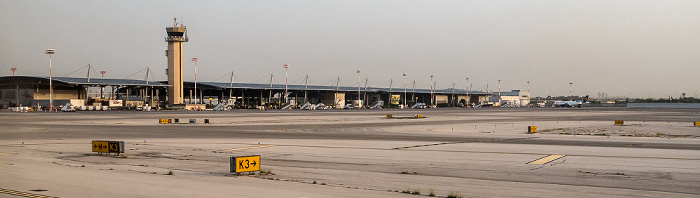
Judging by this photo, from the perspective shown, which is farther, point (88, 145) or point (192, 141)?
point (192, 141)

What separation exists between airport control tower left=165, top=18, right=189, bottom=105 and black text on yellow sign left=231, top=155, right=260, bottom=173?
141362 millimetres

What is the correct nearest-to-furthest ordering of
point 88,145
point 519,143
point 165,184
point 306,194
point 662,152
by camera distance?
point 306,194 → point 165,184 → point 662,152 → point 88,145 → point 519,143

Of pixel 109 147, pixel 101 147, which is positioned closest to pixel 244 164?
pixel 109 147

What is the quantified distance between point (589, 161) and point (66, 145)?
3009 cm

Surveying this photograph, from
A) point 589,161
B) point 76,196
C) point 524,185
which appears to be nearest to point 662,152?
point 589,161

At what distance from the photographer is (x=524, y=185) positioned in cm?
1923

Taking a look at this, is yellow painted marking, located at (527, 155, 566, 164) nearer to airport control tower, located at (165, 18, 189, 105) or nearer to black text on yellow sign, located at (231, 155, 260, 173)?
black text on yellow sign, located at (231, 155, 260, 173)

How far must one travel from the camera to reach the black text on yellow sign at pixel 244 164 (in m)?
21.2

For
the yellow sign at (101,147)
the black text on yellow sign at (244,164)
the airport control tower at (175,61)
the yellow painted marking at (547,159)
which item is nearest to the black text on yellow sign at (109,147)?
the yellow sign at (101,147)

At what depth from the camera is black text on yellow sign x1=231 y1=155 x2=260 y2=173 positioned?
21.2 metres

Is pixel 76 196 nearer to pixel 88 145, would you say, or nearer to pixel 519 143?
→ pixel 88 145

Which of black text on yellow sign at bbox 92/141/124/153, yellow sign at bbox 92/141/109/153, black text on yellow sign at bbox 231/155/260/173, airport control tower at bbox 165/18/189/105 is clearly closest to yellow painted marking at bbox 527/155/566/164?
black text on yellow sign at bbox 231/155/260/173

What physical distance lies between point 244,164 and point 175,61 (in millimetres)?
142688

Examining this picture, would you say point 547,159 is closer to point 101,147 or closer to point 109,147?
point 109,147
